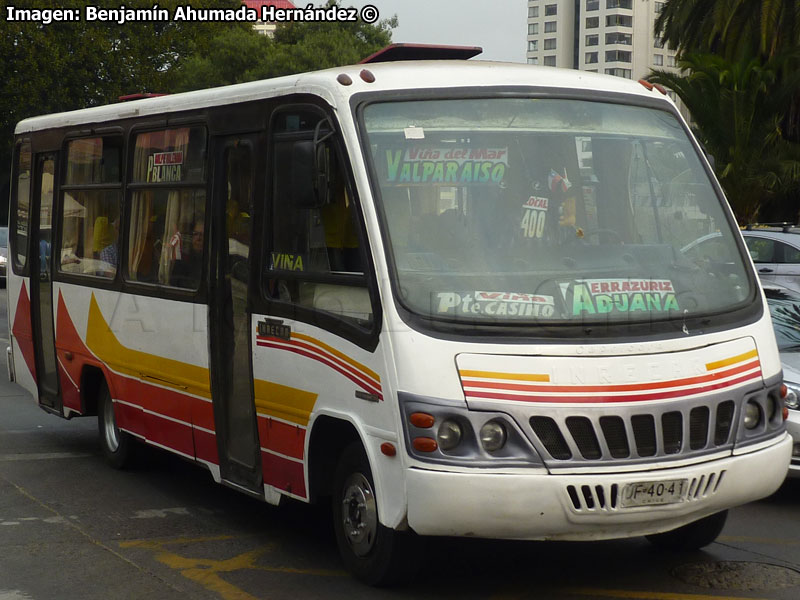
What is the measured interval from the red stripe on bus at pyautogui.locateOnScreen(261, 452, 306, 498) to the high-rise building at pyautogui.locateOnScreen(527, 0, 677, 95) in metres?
138

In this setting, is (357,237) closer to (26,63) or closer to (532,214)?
(532,214)

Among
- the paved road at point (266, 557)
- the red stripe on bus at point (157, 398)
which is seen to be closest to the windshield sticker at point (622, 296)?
the paved road at point (266, 557)

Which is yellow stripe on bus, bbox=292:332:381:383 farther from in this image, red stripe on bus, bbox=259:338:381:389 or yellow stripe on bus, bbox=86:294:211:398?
yellow stripe on bus, bbox=86:294:211:398

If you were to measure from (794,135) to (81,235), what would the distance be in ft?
83.7

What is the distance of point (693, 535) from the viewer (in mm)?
6625

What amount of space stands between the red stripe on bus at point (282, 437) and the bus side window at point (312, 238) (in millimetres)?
644

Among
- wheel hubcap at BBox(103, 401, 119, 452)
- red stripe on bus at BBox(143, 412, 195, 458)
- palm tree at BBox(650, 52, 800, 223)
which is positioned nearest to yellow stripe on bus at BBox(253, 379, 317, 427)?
red stripe on bus at BBox(143, 412, 195, 458)

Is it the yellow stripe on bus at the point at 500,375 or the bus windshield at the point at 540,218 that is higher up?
the bus windshield at the point at 540,218

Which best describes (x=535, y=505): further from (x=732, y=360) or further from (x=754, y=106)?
(x=754, y=106)

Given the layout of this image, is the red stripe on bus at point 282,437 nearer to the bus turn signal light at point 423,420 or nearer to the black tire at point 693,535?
the bus turn signal light at point 423,420

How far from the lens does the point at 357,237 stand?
587 cm

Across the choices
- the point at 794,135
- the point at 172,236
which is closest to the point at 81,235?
the point at 172,236

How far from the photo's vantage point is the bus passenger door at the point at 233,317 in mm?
6891

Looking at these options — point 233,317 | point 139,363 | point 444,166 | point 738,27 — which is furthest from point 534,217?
point 738,27
